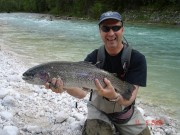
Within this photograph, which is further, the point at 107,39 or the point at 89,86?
the point at 107,39

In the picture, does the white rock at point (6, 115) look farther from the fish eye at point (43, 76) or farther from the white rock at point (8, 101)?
the fish eye at point (43, 76)

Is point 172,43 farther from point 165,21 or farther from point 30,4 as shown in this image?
point 30,4

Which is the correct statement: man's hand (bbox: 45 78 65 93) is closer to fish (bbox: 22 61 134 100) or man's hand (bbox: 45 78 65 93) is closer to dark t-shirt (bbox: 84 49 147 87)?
fish (bbox: 22 61 134 100)

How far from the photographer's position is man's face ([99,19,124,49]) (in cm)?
384

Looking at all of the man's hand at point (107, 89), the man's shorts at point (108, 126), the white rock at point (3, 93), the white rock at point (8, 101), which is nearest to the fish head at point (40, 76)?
the man's hand at point (107, 89)

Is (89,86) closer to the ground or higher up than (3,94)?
higher up

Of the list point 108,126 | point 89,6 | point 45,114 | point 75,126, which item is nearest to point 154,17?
point 89,6

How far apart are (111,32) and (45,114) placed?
2.20 m

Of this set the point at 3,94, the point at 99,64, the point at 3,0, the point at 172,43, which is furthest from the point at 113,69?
the point at 3,0

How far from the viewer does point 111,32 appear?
3824mm

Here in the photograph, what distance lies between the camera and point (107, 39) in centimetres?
389

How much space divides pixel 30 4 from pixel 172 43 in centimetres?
6671

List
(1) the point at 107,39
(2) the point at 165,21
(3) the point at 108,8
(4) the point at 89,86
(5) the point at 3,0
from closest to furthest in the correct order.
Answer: (4) the point at 89,86 → (1) the point at 107,39 → (2) the point at 165,21 → (3) the point at 108,8 → (5) the point at 3,0

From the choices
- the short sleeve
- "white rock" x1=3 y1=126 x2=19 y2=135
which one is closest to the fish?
the short sleeve
